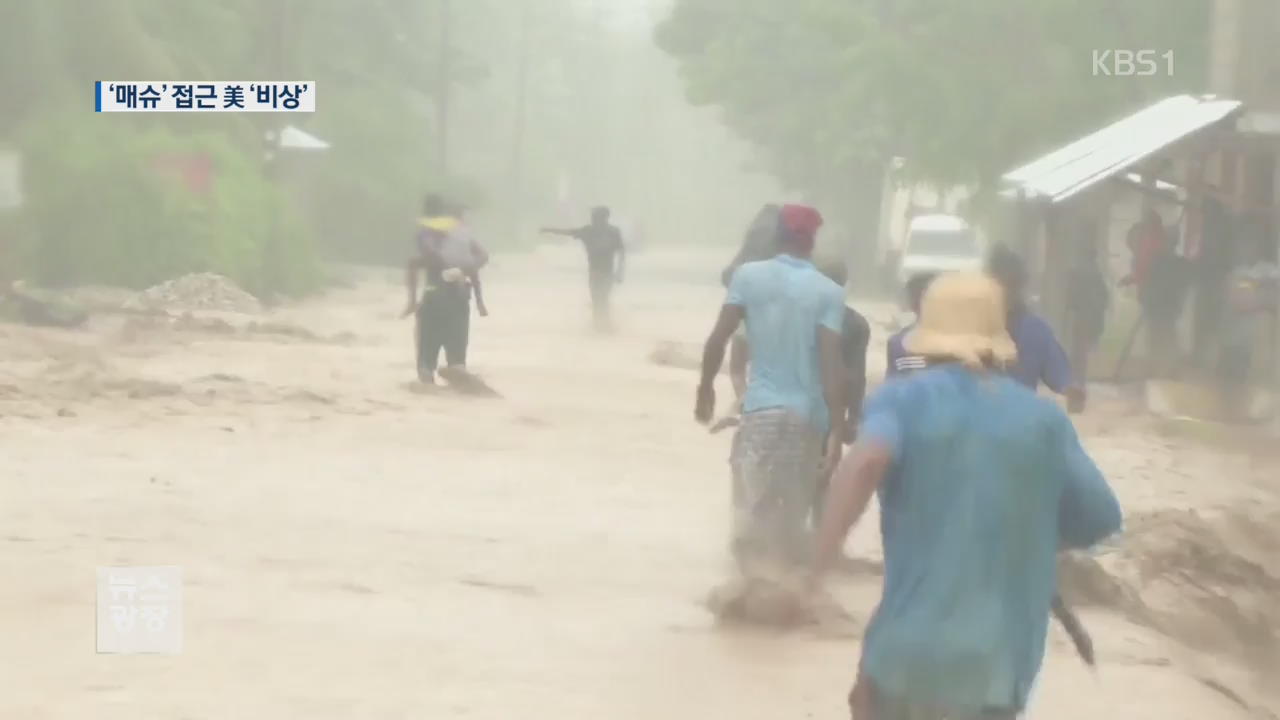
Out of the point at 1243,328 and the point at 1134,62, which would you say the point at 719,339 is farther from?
the point at 1134,62

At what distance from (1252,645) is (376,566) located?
13.4ft

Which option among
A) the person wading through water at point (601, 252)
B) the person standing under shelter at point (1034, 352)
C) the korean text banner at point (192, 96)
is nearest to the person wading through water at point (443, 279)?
the person wading through water at point (601, 252)

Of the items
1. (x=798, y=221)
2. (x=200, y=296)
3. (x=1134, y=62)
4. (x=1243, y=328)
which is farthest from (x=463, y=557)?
(x=1134, y=62)

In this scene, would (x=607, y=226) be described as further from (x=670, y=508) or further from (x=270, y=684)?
(x=270, y=684)

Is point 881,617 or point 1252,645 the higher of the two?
point 881,617

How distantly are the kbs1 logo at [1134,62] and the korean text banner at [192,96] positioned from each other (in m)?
11.3

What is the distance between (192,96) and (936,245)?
516 inches

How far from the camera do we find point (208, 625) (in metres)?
9.93

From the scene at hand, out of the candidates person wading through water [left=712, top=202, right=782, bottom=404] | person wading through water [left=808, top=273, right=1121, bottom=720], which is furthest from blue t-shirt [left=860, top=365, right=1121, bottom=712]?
person wading through water [left=712, top=202, right=782, bottom=404]

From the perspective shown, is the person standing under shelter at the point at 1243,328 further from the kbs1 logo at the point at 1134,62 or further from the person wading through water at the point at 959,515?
the person wading through water at the point at 959,515

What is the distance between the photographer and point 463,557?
12.3 m

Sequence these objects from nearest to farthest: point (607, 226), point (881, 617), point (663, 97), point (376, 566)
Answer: point (881, 617) → point (376, 566) → point (607, 226) → point (663, 97)

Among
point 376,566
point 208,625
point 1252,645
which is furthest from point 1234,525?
point 208,625

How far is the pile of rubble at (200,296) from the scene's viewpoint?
3288 centimetres
